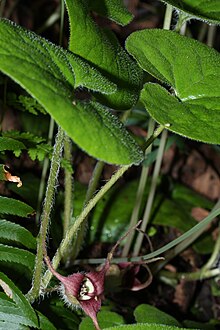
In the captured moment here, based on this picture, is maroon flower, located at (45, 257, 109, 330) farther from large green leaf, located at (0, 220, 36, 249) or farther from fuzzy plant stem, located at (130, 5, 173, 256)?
fuzzy plant stem, located at (130, 5, 173, 256)

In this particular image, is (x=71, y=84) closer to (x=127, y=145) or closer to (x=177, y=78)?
(x=127, y=145)

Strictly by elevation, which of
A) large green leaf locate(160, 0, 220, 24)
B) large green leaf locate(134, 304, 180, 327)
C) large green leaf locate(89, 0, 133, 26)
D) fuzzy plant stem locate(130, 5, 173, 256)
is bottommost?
large green leaf locate(134, 304, 180, 327)

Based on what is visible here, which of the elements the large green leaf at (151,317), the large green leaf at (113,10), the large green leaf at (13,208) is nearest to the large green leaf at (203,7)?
the large green leaf at (113,10)

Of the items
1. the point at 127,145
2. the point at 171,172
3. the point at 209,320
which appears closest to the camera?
the point at 127,145

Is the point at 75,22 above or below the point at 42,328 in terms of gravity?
above

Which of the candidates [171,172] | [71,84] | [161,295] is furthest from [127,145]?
[171,172]

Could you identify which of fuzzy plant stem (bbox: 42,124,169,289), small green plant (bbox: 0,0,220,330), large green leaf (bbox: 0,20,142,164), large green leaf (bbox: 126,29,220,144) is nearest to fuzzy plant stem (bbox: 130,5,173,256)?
small green plant (bbox: 0,0,220,330)

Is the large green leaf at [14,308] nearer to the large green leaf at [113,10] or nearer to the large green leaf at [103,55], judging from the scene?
the large green leaf at [103,55]
